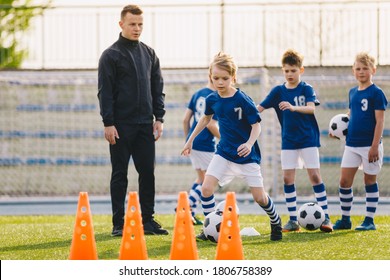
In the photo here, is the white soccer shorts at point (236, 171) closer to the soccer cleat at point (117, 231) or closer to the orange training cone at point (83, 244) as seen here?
the soccer cleat at point (117, 231)

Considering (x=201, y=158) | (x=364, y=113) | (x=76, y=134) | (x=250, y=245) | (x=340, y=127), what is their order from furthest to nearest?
1. (x=76, y=134)
2. (x=201, y=158)
3. (x=340, y=127)
4. (x=364, y=113)
5. (x=250, y=245)

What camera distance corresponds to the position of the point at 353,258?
280 inches

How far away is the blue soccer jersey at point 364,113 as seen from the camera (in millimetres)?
9180

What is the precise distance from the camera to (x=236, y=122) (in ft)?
26.6

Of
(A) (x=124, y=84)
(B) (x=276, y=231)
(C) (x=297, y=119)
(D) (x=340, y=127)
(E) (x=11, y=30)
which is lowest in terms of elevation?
(B) (x=276, y=231)

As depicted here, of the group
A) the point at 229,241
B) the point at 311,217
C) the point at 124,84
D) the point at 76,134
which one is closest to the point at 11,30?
the point at 76,134

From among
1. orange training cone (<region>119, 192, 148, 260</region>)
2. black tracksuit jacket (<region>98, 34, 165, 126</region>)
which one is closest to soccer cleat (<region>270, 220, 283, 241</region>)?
black tracksuit jacket (<region>98, 34, 165, 126</region>)

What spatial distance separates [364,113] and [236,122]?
70.1 inches

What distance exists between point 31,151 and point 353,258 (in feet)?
39.2

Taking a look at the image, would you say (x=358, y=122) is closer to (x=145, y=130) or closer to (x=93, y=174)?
(x=145, y=130)

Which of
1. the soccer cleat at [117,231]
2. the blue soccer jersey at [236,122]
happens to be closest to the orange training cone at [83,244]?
the blue soccer jersey at [236,122]

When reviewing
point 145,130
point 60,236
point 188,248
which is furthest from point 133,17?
point 188,248

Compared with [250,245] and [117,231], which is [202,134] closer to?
[117,231]

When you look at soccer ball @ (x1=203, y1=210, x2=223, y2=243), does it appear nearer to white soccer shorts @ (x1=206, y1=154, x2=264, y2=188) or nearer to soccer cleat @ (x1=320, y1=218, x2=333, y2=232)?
white soccer shorts @ (x1=206, y1=154, x2=264, y2=188)
